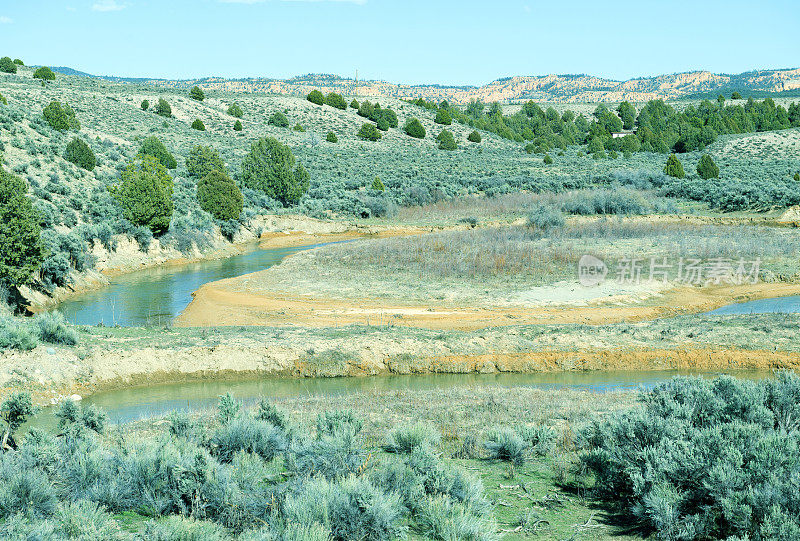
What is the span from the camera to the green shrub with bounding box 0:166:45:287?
21.3 metres

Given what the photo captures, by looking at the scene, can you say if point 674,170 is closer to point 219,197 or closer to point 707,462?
point 219,197

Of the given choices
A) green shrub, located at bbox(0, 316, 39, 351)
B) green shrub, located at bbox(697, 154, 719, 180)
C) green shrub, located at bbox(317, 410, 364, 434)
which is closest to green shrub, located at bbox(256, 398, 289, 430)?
green shrub, located at bbox(317, 410, 364, 434)

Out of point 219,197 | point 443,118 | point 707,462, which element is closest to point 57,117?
point 219,197

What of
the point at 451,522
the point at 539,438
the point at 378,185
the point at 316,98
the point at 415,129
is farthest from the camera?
the point at 316,98

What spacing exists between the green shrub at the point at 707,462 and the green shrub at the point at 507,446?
749 millimetres

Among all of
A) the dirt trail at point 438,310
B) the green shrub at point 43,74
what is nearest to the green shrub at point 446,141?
the green shrub at point 43,74

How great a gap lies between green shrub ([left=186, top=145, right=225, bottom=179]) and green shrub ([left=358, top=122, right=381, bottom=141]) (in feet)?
96.3

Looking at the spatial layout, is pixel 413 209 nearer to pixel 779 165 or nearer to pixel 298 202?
pixel 298 202

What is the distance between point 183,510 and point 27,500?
1.35m

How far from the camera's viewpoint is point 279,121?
249ft

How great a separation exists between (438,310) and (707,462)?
16002 mm

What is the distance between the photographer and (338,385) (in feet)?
53.6

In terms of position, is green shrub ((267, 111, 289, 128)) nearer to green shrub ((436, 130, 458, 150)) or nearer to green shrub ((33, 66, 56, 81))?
green shrub ((436, 130, 458, 150))

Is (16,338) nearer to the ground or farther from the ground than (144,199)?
nearer to the ground
